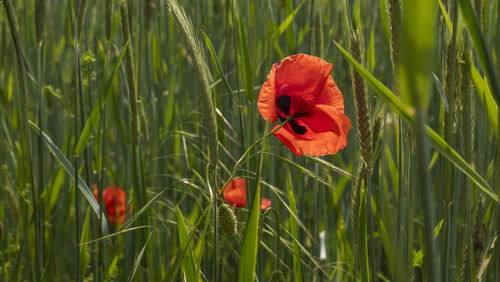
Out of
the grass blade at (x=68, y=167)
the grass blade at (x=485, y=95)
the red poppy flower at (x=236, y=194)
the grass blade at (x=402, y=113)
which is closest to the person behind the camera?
the grass blade at (x=402, y=113)

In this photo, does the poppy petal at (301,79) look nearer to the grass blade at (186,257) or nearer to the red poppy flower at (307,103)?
the red poppy flower at (307,103)

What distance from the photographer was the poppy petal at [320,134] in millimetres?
674

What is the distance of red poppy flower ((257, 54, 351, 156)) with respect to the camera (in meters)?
0.68

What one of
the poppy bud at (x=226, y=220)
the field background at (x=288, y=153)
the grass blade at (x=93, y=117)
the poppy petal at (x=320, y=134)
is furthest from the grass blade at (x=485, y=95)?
the grass blade at (x=93, y=117)

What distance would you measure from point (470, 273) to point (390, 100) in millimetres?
346

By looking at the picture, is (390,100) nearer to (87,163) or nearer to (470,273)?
(470,273)

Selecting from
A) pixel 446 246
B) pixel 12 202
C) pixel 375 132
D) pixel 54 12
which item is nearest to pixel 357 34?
pixel 375 132

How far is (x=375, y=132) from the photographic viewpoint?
611 millimetres

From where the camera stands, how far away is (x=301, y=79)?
0.69 meters

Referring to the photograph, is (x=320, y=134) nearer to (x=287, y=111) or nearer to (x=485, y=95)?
(x=287, y=111)

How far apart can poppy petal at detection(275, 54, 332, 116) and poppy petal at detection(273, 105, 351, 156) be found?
0.02 meters

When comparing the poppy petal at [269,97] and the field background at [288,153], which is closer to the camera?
the field background at [288,153]

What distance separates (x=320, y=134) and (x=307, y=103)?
41mm

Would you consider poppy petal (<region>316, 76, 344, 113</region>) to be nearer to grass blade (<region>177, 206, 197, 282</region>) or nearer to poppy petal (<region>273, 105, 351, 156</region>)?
poppy petal (<region>273, 105, 351, 156</region>)
